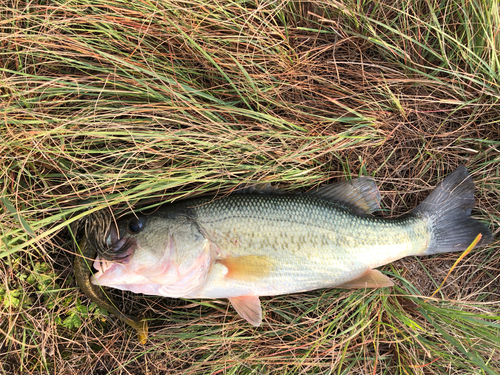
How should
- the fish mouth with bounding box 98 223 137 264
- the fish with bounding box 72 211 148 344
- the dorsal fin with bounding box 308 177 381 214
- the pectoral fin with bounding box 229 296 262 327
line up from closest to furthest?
the fish mouth with bounding box 98 223 137 264, the fish with bounding box 72 211 148 344, the pectoral fin with bounding box 229 296 262 327, the dorsal fin with bounding box 308 177 381 214

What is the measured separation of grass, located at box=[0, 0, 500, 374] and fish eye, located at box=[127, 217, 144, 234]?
6.0 inches

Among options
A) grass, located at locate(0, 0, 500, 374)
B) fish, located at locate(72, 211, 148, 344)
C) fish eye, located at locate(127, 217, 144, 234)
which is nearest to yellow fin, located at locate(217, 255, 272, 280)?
grass, located at locate(0, 0, 500, 374)

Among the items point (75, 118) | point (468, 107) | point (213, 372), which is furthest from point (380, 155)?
point (75, 118)

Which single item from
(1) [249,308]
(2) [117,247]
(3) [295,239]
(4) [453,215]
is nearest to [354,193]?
(3) [295,239]

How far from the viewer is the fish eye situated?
231cm

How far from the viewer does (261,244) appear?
7.92 feet

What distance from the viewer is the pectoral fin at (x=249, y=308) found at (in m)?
2.53

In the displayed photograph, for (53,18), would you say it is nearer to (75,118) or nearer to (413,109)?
(75,118)

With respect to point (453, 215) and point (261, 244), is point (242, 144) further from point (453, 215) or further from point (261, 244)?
point (453, 215)

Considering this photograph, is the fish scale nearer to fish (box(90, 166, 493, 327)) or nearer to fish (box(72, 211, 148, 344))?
fish (box(90, 166, 493, 327))

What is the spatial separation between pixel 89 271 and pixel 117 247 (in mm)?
425

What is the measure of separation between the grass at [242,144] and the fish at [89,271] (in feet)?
0.47

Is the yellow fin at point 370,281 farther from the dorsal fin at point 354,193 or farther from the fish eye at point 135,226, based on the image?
the fish eye at point 135,226

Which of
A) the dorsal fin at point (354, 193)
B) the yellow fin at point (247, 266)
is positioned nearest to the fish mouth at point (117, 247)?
the yellow fin at point (247, 266)
